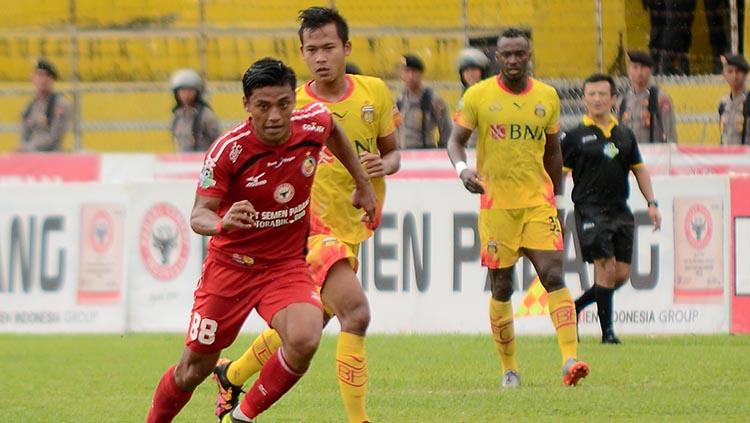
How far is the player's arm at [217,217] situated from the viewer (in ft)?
24.0

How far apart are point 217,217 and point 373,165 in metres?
1.66

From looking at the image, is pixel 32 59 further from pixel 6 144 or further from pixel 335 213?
pixel 335 213

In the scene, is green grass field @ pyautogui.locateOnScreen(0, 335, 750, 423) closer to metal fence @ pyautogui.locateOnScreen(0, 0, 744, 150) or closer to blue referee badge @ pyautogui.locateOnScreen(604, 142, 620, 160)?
blue referee badge @ pyautogui.locateOnScreen(604, 142, 620, 160)

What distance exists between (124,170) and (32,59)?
4585 millimetres

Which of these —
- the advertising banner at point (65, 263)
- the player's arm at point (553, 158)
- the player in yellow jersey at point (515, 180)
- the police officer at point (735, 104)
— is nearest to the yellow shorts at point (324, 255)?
the player in yellow jersey at point (515, 180)

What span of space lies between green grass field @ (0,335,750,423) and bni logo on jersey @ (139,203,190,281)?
104cm

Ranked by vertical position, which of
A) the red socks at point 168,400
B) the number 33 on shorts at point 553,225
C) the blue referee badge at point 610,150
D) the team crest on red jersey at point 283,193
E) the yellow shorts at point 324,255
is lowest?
the red socks at point 168,400

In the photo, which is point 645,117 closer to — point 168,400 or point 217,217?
point 168,400

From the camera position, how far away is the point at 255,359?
963 centimetres

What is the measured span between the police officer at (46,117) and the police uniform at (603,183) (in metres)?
6.88

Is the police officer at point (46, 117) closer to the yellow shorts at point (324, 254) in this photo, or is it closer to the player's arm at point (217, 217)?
the yellow shorts at point (324, 254)

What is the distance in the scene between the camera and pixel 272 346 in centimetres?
962

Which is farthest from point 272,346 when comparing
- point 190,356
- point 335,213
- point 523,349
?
point 523,349

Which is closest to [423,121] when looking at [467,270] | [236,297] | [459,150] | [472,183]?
[467,270]
